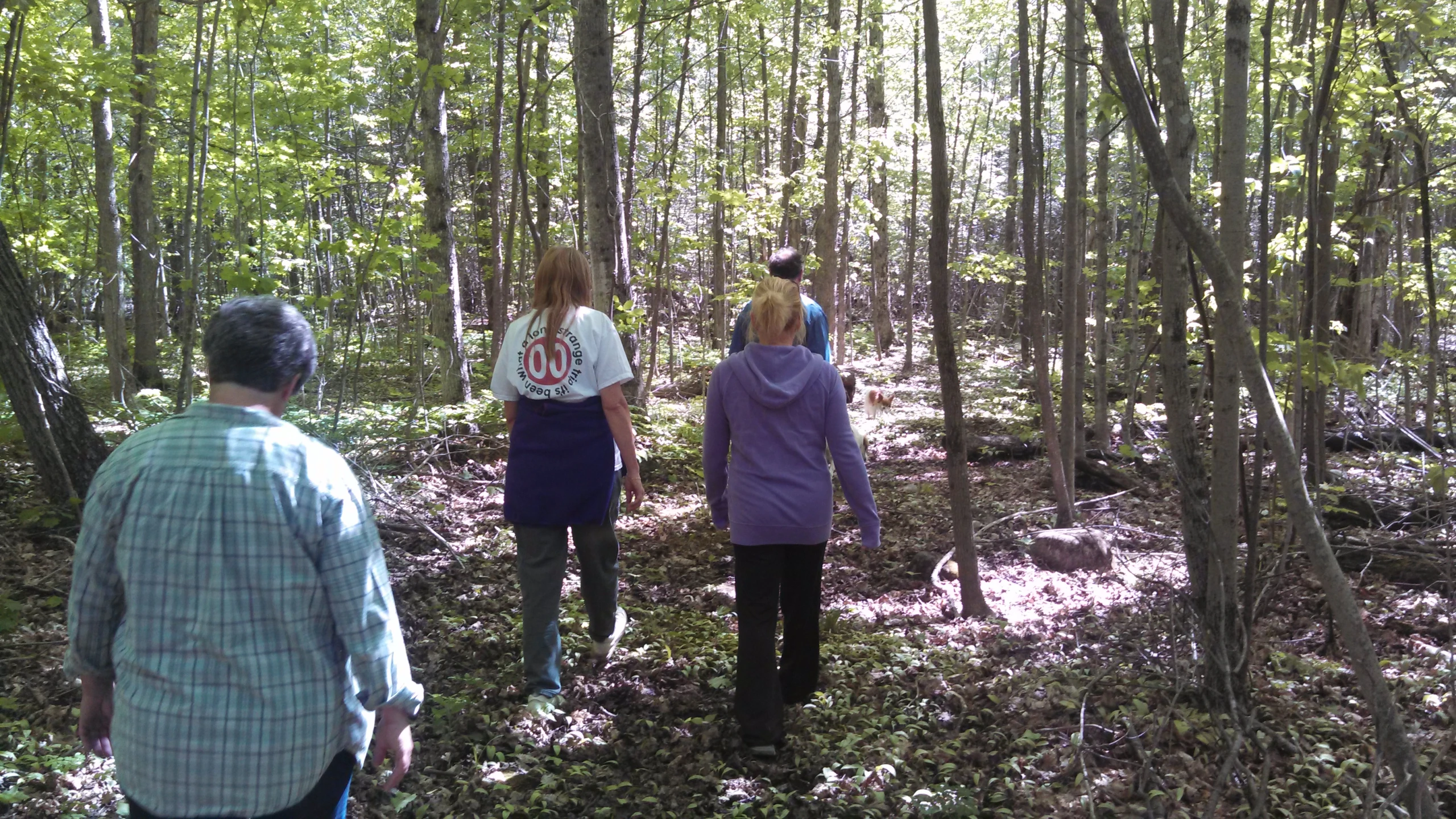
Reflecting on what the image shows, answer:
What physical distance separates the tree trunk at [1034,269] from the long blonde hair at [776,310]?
57.9 inches

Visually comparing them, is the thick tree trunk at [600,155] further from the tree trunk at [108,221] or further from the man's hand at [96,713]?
the man's hand at [96,713]

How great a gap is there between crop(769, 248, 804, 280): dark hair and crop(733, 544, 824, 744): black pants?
95.5 inches

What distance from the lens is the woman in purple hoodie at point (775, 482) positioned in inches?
143

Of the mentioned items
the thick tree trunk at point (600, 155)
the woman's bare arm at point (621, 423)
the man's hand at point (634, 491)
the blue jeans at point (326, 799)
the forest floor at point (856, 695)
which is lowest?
the forest floor at point (856, 695)

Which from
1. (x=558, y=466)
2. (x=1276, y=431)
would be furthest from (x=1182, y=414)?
(x=558, y=466)

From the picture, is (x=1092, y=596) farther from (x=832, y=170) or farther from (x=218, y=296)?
(x=218, y=296)

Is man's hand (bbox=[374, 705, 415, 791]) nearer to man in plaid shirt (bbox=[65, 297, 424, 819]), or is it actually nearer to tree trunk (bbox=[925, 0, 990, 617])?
man in plaid shirt (bbox=[65, 297, 424, 819])

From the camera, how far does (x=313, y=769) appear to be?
1.79m

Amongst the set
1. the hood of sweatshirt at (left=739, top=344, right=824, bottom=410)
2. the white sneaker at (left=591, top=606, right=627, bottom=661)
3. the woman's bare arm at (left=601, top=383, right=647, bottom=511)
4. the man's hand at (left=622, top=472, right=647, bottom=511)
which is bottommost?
the white sneaker at (left=591, top=606, right=627, bottom=661)

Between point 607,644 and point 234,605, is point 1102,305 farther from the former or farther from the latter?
point 234,605

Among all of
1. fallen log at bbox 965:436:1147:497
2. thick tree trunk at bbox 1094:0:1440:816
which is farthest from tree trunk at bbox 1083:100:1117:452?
thick tree trunk at bbox 1094:0:1440:816

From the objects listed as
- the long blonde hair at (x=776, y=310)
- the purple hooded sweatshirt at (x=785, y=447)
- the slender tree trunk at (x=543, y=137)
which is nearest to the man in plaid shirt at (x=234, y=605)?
the purple hooded sweatshirt at (x=785, y=447)

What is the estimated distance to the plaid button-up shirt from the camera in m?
1.70

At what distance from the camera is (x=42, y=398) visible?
5492 millimetres
